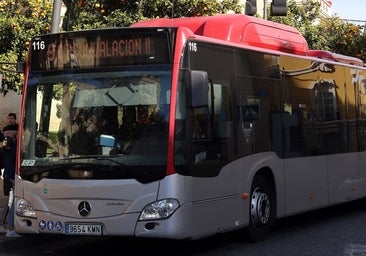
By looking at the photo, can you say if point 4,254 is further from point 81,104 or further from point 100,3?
point 100,3

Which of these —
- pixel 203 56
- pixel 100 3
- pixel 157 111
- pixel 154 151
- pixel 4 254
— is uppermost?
pixel 100 3

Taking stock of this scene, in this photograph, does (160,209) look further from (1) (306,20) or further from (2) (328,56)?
(1) (306,20)

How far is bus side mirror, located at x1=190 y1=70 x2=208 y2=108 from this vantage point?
23.9ft

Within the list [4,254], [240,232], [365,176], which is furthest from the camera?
[365,176]

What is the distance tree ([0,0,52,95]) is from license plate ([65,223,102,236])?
27.0ft

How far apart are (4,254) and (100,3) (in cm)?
834

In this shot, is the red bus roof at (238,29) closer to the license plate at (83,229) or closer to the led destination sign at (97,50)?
the led destination sign at (97,50)

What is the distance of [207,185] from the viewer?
7.65 meters

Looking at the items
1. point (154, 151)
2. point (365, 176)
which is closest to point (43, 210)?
point (154, 151)

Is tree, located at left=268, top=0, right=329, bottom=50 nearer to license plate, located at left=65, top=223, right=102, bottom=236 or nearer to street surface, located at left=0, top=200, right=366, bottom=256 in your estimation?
street surface, located at left=0, top=200, right=366, bottom=256

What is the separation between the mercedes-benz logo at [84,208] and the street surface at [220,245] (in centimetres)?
128

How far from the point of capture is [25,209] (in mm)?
7762

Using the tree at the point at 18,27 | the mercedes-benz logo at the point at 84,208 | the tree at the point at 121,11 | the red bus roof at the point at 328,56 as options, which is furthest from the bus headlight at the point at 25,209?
the tree at the point at 121,11

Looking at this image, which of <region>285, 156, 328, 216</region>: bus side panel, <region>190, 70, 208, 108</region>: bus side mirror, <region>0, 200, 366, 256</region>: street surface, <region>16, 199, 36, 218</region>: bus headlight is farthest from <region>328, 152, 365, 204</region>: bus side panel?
<region>16, 199, 36, 218</region>: bus headlight
